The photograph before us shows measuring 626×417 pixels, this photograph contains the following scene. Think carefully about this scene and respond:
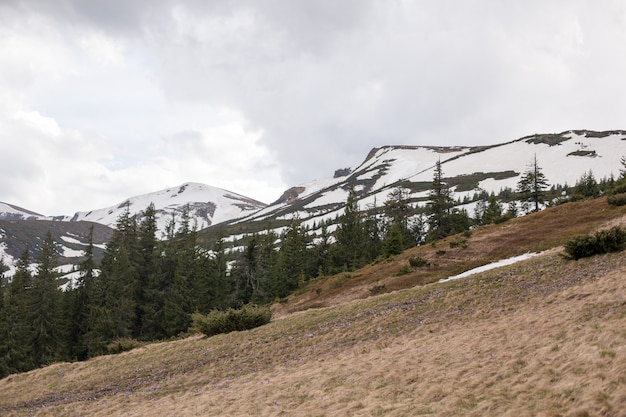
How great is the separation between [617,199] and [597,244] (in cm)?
2039

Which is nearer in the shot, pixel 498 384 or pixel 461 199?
pixel 498 384

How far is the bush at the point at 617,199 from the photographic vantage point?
34.4m

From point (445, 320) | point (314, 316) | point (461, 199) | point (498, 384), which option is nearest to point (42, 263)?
point (314, 316)

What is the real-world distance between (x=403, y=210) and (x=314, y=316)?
54439 millimetres

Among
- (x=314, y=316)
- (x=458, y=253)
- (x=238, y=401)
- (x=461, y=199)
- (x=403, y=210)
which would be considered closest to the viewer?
(x=238, y=401)

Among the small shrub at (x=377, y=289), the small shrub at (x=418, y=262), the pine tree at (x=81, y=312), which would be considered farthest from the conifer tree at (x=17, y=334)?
the small shrub at (x=418, y=262)

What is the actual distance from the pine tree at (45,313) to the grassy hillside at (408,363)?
94.3ft

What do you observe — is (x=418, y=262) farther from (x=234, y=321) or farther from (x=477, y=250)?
(x=234, y=321)

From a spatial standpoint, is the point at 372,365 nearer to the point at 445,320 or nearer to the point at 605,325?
the point at 445,320

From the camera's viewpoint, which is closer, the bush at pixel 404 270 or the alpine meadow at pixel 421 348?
the alpine meadow at pixel 421 348

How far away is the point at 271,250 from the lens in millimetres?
74438

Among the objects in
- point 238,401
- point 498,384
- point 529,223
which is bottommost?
point 238,401

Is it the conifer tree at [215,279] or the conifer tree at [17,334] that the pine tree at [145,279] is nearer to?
the conifer tree at [215,279]

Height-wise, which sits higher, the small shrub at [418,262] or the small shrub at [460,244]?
the small shrub at [460,244]
